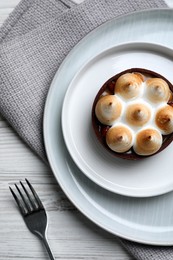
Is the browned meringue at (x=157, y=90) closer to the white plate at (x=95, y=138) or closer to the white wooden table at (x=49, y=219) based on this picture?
the white plate at (x=95, y=138)

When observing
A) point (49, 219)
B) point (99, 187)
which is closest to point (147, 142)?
point (99, 187)

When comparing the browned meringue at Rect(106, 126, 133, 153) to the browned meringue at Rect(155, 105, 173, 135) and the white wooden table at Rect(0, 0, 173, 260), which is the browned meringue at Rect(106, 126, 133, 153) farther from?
the white wooden table at Rect(0, 0, 173, 260)

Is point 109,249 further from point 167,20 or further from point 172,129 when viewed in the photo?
point 167,20

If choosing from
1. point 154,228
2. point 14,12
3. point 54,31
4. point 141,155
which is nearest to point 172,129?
point 141,155

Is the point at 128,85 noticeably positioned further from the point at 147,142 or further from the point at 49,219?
the point at 49,219

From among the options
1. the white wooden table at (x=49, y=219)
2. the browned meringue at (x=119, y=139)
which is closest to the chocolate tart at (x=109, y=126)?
the browned meringue at (x=119, y=139)

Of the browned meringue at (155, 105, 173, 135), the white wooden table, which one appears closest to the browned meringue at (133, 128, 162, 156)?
the browned meringue at (155, 105, 173, 135)

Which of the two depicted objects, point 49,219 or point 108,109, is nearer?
point 108,109
